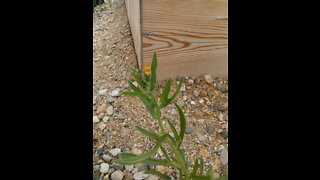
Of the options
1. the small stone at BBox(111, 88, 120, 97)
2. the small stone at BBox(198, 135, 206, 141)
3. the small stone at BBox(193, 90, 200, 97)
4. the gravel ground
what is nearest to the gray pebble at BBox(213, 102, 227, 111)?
the gravel ground

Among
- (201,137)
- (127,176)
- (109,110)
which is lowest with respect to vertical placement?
(127,176)

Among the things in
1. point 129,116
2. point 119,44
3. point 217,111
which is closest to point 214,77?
point 217,111

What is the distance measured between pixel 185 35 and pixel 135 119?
1.80 ft

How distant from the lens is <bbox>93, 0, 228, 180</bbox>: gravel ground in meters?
1.17

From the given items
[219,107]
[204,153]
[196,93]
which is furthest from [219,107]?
[204,153]

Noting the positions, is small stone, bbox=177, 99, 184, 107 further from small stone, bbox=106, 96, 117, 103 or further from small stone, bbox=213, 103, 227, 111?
small stone, bbox=106, 96, 117, 103

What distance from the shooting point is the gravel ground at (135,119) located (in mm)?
1173

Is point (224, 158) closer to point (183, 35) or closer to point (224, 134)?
point (224, 134)

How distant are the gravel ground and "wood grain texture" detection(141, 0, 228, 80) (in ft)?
0.35

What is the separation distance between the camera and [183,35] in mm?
1539

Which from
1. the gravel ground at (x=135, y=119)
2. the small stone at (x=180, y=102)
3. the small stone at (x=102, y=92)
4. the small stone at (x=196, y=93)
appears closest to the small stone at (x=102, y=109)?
the gravel ground at (x=135, y=119)

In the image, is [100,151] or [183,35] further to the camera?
[183,35]

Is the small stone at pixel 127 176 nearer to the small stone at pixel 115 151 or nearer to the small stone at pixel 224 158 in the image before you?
the small stone at pixel 115 151

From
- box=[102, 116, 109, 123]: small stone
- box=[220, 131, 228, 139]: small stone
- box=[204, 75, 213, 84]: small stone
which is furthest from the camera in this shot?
box=[204, 75, 213, 84]: small stone
